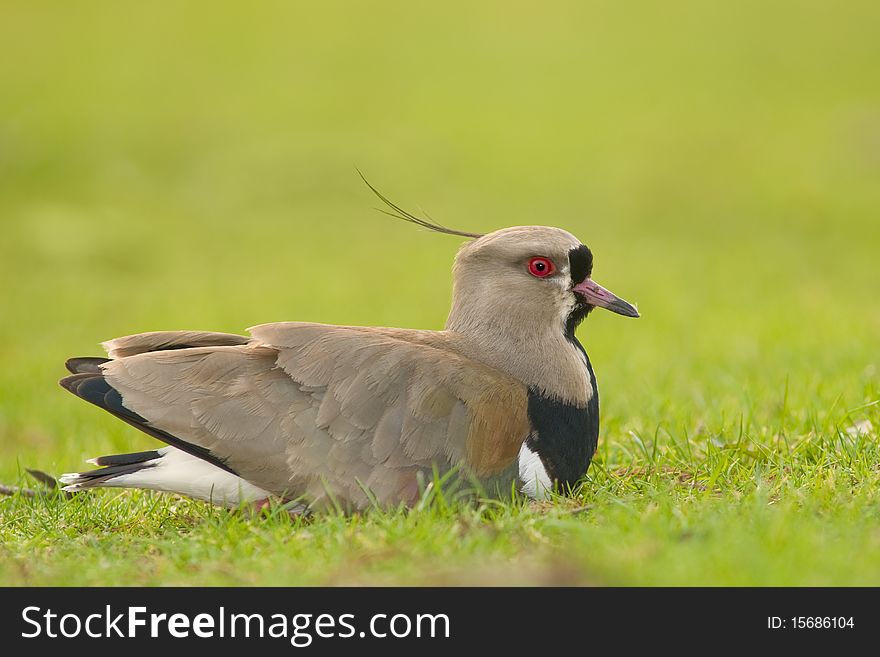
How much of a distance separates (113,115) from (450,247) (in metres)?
7.81

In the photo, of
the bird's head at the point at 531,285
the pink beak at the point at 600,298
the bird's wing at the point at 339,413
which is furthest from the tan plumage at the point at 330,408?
the pink beak at the point at 600,298

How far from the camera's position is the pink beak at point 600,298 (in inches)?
212

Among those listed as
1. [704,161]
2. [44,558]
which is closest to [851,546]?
[44,558]

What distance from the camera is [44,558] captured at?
4688 millimetres

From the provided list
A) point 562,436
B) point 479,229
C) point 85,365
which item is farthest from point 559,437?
point 479,229

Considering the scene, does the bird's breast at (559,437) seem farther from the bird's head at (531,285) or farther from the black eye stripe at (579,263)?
the black eye stripe at (579,263)

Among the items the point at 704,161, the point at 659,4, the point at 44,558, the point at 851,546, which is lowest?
the point at 44,558

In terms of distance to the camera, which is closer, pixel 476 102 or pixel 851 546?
pixel 851 546

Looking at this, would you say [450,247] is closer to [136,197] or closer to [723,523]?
[136,197]

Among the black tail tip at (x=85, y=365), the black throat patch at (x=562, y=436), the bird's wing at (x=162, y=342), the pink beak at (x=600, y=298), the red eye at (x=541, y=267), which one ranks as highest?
the red eye at (x=541, y=267)

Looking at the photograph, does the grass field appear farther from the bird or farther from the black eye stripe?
the black eye stripe

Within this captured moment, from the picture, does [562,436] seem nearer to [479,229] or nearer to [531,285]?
[531,285]

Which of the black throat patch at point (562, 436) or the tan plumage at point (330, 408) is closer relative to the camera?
the tan plumage at point (330, 408)
